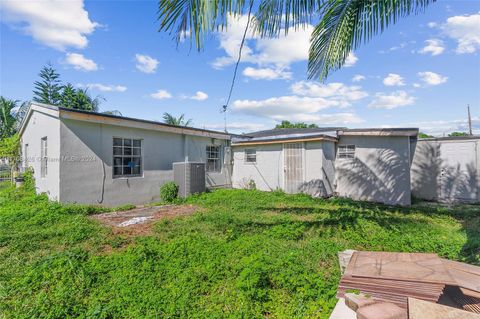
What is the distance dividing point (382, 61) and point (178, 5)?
6698 millimetres

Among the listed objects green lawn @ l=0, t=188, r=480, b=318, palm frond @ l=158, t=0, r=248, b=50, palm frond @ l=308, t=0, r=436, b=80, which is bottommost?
green lawn @ l=0, t=188, r=480, b=318

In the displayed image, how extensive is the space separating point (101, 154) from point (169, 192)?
268cm

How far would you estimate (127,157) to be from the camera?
324 inches

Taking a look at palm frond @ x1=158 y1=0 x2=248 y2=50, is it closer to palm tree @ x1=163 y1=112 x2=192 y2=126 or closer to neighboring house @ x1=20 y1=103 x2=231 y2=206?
neighboring house @ x1=20 y1=103 x2=231 y2=206

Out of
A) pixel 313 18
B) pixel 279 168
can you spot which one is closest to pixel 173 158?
pixel 279 168

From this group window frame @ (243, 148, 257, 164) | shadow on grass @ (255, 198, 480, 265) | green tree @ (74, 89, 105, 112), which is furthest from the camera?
green tree @ (74, 89, 105, 112)

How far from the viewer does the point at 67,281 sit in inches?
121

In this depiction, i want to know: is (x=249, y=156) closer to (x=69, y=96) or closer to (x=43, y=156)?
(x=43, y=156)

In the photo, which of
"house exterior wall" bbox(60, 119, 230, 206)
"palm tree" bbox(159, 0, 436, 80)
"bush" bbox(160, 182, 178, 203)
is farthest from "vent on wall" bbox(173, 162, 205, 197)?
"palm tree" bbox(159, 0, 436, 80)

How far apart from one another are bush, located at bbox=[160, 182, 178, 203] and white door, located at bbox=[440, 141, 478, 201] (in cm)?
1085

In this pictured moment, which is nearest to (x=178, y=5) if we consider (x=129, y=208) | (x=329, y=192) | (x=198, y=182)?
(x=129, y=208)

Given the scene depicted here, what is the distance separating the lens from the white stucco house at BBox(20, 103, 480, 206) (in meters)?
7.00

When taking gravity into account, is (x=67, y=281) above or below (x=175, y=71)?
below

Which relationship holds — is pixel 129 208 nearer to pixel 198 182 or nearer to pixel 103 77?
pixel 198 182
